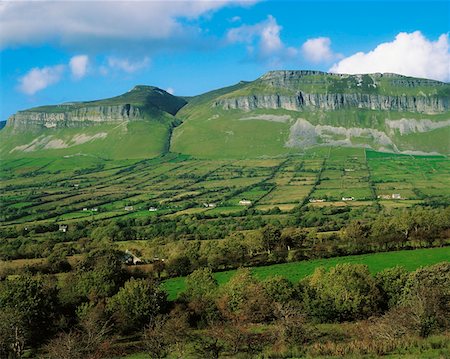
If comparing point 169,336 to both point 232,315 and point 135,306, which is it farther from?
point 232,315

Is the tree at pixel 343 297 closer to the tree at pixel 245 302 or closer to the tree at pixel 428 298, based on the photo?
the tree at pixel 428 298

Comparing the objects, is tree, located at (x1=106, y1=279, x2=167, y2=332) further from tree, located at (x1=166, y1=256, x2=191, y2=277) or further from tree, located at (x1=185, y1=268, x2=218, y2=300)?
tree, located at (x1=166, y1=256, x2=191, y2=277)

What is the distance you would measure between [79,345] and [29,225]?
270 feet

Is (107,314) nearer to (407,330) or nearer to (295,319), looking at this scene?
(295,319)

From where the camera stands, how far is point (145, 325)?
44250mm

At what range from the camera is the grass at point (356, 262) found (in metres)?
61.2

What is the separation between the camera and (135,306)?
148 feet

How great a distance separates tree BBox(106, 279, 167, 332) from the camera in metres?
44.6

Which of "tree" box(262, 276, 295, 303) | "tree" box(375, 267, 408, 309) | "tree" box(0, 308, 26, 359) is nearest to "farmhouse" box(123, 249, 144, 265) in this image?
"tree" box(262, 276, 295, 303)

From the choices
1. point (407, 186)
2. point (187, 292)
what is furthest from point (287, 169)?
point (187, 292)

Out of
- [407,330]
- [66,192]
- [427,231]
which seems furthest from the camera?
[66,192]

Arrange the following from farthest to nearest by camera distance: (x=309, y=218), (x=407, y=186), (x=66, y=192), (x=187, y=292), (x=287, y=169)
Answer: (x=287, y=169) → (x=66, y=192) → (x=407, y=186) → (x=309, y=218) → (x=187, y=292)

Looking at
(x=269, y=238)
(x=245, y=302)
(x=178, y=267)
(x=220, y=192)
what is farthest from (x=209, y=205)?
(x=245, y=302)

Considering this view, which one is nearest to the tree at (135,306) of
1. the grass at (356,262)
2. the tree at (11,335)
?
the tree at (11,335)
